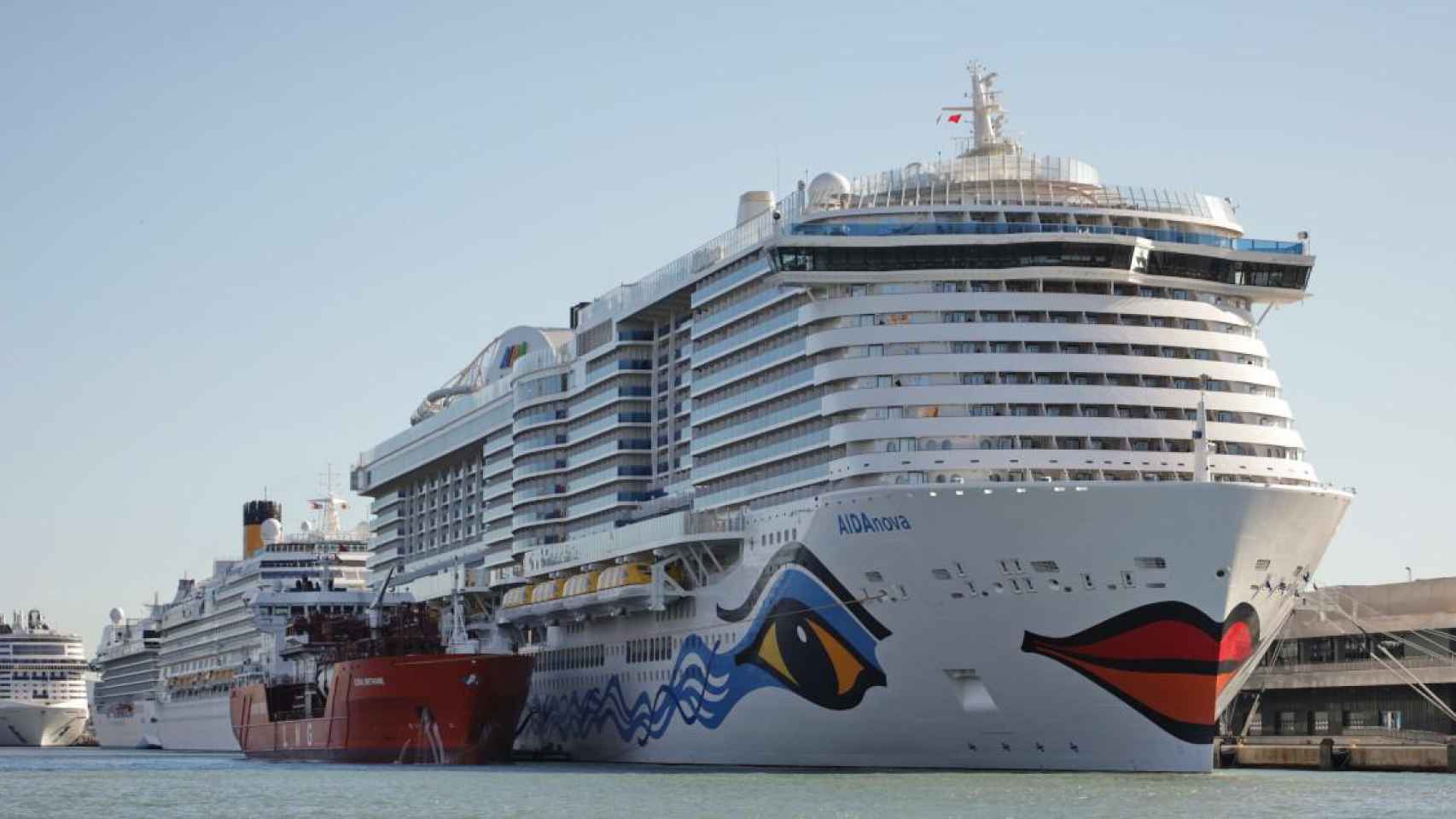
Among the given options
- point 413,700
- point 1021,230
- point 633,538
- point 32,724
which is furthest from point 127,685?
point 1021,230

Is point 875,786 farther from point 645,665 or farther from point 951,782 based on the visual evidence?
point 645,665

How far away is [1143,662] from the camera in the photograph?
156ft

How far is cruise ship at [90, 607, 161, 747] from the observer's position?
122 m

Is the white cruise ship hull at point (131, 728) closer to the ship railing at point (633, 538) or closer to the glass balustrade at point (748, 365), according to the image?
the ship railing at point (633, 538)

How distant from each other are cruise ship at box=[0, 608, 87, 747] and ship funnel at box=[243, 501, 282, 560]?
27811mm

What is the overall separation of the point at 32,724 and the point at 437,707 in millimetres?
81310

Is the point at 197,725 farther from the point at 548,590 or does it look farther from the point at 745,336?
the point at 745,336

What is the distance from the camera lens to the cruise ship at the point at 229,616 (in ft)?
344

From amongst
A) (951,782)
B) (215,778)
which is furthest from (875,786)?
(215,778)

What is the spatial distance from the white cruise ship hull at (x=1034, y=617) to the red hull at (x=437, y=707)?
15681 mm

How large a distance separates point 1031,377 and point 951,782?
9371 millimetres

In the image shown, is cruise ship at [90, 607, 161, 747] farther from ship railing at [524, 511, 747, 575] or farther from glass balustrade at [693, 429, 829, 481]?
glass balustrade at [693, 429, 829, 481]

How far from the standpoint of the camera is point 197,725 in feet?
359

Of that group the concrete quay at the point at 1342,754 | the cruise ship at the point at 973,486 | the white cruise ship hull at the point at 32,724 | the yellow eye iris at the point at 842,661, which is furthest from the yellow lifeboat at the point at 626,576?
the white cruise ship hull at the point at 32,724
